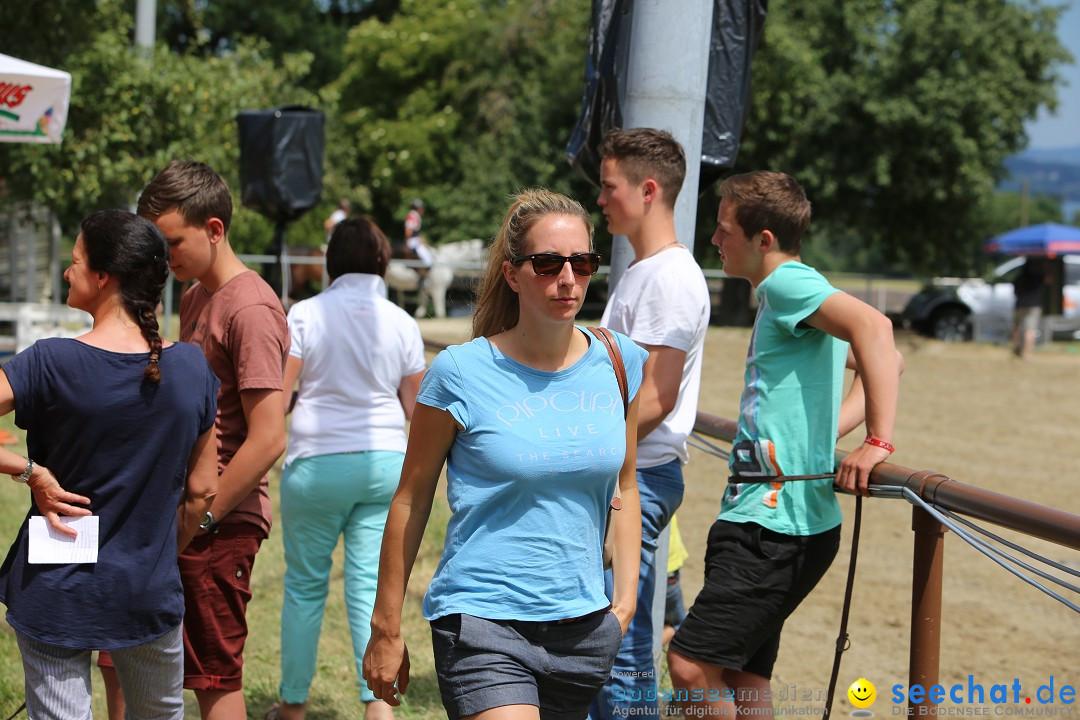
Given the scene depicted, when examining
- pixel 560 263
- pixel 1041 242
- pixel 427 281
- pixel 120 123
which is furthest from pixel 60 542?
pixel 1041 242

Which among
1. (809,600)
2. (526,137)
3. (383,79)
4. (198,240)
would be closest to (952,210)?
(526,137)

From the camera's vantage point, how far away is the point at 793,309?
3.24 metres

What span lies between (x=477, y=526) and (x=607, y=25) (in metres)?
2.51

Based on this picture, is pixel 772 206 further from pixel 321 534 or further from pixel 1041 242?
pixel 1041 242

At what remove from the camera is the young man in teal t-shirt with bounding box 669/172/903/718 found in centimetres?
315

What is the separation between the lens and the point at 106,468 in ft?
8.78

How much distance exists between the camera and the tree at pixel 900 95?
73.0ft

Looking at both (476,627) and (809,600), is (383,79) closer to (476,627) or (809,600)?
(809,600)

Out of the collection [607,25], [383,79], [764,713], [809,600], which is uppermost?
[383,79]

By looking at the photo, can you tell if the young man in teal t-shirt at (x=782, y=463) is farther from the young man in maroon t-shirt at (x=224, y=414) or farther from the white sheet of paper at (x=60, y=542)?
the white sheet of paper at (x=60, y=542)

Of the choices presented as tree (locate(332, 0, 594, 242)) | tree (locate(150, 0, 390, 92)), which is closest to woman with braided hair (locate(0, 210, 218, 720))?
tree (locate(332, 0, 594, 242))

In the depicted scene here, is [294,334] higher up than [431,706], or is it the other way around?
[294,334]

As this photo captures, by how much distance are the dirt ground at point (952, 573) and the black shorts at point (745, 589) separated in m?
1.68

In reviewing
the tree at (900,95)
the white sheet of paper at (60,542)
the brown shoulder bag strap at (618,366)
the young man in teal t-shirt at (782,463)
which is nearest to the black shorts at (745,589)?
the young man in teal t-shirt at (782,463)
